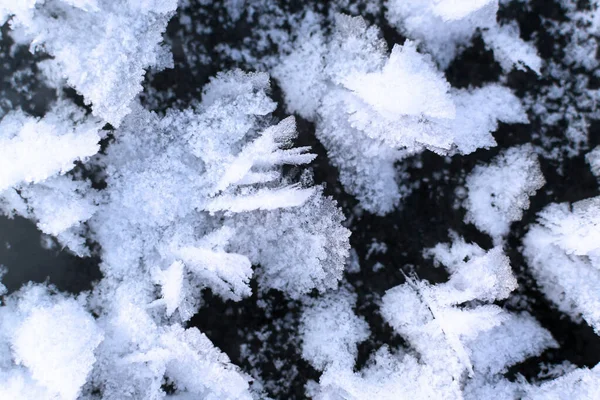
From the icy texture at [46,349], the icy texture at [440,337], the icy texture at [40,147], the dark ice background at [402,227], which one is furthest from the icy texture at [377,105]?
the icy texture at [46,349]

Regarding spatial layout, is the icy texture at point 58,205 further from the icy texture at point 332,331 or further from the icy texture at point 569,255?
the icy texture at point 569,255

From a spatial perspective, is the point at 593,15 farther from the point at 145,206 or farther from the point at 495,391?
the point at 145,206

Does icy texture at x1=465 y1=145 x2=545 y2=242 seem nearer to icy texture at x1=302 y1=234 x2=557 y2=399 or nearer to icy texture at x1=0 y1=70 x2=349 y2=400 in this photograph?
icy texture at x1=302 y1=234 x2=557 y2=399

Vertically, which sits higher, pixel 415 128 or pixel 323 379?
pixel 415 128

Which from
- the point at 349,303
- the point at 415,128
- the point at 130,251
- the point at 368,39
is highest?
the point at 368,39

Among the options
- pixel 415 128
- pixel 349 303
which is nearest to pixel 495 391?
pixel 349 303

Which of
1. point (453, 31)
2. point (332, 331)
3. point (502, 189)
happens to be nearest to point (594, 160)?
point (502, 189)
